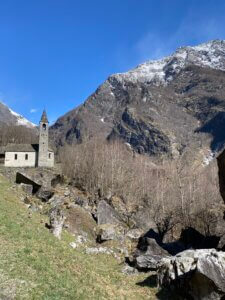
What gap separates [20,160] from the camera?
225ft

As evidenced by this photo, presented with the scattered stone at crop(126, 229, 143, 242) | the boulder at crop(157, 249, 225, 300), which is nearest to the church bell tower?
the scattered stone at crop(126, 229, 143, 242)

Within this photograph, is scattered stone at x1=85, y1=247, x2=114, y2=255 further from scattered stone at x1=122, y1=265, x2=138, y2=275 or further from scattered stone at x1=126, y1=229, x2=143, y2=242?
scattered stone at x1=126, y1=229, x2=143, y2=242

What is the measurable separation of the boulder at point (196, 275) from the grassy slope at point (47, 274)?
1357mm

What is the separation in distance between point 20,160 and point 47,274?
54.4 metres

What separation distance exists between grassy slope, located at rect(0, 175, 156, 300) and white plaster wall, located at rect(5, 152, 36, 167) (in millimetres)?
45735

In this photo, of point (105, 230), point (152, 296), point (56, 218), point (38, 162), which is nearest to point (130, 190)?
point (38, 162)

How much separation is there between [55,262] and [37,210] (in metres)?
16.8

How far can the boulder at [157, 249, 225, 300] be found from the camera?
16.7 m

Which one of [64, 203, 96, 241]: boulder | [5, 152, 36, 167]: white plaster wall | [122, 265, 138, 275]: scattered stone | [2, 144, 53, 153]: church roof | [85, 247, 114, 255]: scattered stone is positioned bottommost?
[122, 265, 138, 275]: scattered stone

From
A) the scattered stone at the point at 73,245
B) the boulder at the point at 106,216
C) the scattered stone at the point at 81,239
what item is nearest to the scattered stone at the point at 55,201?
the boulder at the point at 106,216

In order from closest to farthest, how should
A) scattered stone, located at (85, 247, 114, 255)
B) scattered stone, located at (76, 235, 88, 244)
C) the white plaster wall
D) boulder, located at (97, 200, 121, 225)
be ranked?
1. scattered stone, located at (85, 247, 114, 255)
2. scattered stone, located at (76, 235, 88, 244)
3. boulder, located at (97, 200, 121, 225)
4. the white plaster wall

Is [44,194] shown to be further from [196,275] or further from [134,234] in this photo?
[196,275]

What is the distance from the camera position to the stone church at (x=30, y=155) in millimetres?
67938

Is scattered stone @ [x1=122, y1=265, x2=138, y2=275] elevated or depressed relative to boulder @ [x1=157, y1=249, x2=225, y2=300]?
depressed
